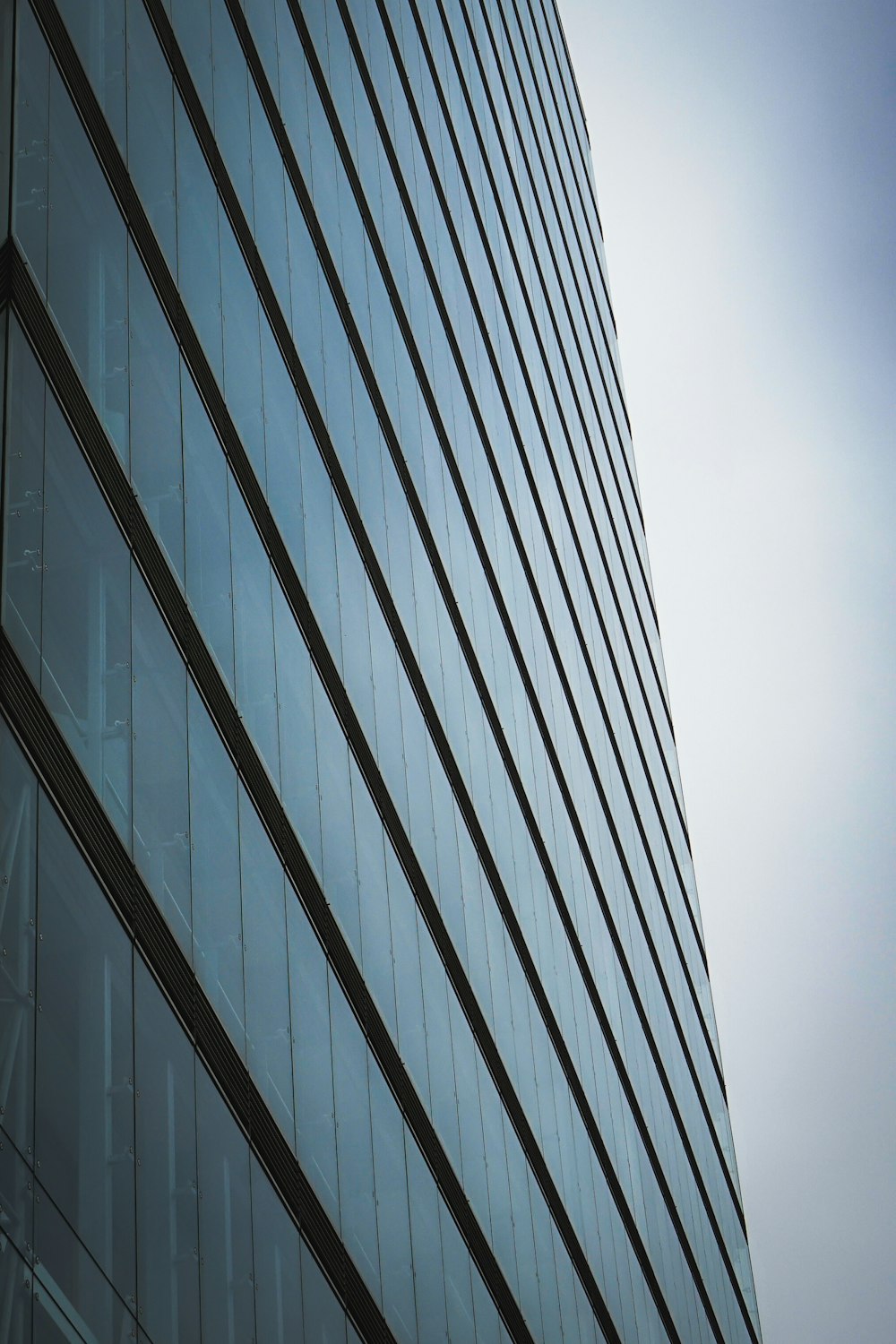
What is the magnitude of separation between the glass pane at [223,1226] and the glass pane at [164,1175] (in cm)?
18

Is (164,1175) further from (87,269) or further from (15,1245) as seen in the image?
(87,269)

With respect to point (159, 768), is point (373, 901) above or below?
below

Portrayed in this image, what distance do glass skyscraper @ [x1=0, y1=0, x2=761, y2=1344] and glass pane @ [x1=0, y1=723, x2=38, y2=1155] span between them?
37mm

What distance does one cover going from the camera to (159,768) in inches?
510

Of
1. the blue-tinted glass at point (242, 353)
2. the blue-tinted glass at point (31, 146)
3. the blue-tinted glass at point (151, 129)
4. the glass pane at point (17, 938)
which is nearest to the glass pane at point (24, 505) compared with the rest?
the glass pane at point (17, 938)

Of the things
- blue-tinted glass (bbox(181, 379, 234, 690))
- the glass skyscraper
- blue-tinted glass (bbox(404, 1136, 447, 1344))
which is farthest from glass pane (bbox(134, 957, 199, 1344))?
blue-tinted glass (bbox(404, 1136, 447, 1344))

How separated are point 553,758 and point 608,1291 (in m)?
11.0

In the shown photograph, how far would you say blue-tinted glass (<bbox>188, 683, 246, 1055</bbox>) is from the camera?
43.5 ft

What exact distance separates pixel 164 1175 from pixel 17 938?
8.45ft

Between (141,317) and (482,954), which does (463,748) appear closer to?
(482,954)

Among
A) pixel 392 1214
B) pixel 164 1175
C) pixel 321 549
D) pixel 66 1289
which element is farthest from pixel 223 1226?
pixel 321 549

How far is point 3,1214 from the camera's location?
941 centimetres

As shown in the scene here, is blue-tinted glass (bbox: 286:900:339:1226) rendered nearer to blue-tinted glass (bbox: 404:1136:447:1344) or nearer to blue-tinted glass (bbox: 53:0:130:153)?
blue-tinted glass (bbox: 404:1136:447:1344)

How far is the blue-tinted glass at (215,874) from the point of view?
13.3 m
